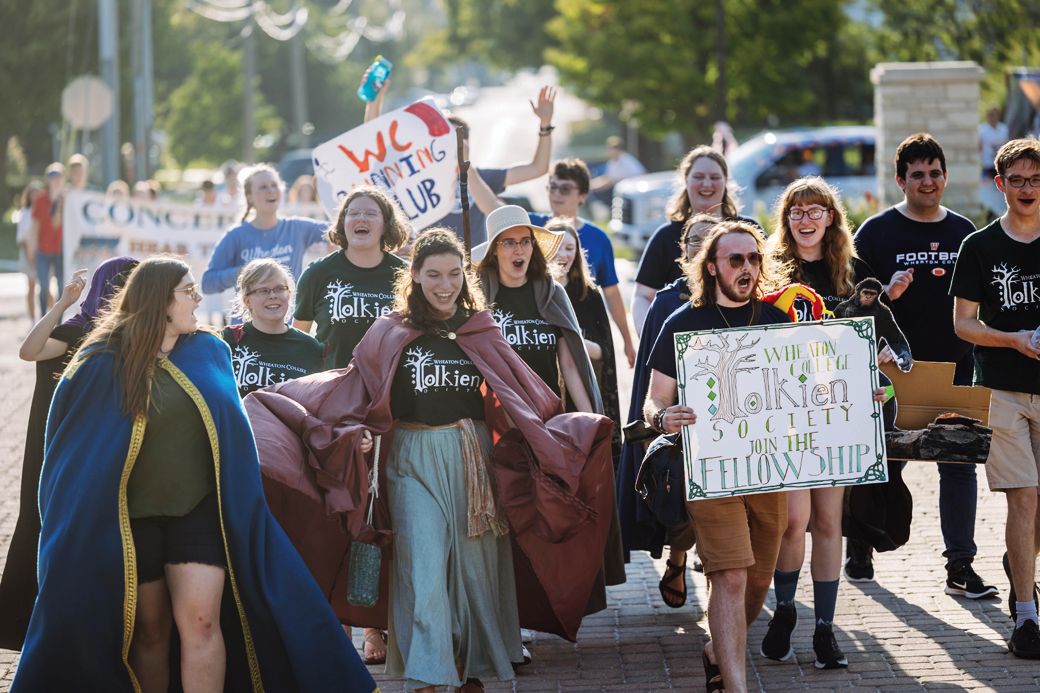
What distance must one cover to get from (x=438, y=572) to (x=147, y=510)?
1206 millimetres

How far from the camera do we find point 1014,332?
691cm

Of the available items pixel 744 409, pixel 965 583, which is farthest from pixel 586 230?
pixel 744 409

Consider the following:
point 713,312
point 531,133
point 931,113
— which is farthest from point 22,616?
point 531,133

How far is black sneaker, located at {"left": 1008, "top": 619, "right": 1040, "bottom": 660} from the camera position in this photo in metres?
6.83

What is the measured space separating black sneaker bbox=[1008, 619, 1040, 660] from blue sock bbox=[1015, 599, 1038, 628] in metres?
0.02

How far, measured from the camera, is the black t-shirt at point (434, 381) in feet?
20.7

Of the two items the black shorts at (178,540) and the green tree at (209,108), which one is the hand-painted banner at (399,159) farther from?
the green tree at (209,108)

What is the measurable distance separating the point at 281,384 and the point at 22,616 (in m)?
1.38

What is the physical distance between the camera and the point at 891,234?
7891 mm

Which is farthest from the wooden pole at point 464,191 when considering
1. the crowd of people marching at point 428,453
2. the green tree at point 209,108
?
the green tree at point 209,108

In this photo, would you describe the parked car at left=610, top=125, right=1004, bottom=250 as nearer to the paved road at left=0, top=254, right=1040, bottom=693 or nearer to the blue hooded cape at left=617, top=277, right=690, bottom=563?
the paved road at left=0, top=254, right=1040, bottom=693

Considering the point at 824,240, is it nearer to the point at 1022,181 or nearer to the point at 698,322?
the point at 1022,181

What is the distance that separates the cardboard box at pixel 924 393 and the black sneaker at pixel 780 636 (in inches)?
39.7

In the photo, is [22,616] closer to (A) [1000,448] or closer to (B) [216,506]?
(B) [216,506]
